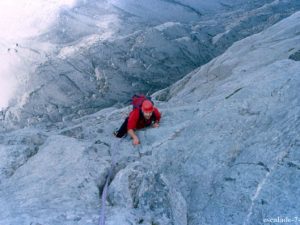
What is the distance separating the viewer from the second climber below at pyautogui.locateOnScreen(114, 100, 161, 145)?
727 centimetres

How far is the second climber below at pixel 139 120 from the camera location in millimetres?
7272

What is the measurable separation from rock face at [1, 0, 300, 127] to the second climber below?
18091 millimetres

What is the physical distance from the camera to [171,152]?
6.66m

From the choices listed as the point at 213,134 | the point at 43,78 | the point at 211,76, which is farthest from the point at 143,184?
the point at 43,78

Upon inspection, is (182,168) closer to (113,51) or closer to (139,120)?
(139,120)

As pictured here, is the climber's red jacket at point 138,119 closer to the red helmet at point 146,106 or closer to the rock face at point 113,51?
the red helmet at point 146,106

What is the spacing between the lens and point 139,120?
7770mm

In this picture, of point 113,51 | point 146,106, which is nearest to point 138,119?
point 146,106

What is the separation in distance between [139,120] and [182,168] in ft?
6.15

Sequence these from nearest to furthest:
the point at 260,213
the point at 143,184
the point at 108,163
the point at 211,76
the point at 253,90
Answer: the point at 260,213 < the point at 143,184 < the point at 108,163 < the point at 253,90 < the point at 211,76

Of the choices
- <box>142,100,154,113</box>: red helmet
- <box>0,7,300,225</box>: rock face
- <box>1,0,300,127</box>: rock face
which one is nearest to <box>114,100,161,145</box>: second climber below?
<box>142,100,154,113</box>: red helmet

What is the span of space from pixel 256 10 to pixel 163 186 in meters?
43.8

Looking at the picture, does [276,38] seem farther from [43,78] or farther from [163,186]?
[43,78]

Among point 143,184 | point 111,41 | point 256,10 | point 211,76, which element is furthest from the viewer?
point 256,10
